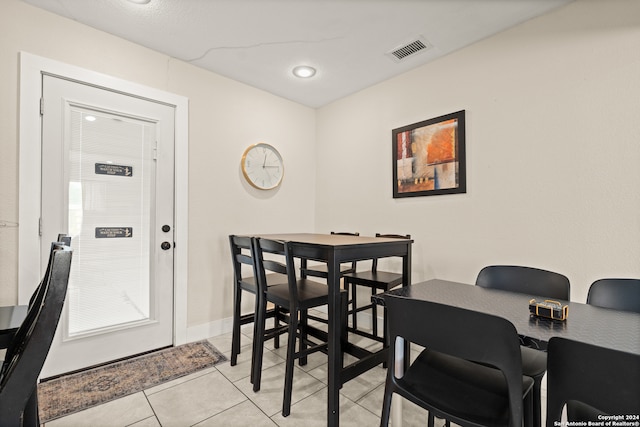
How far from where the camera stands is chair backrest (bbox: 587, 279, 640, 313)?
1.26m

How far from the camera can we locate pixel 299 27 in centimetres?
226

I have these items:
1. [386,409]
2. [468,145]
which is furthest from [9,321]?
[468,145]

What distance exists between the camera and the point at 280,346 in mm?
2732

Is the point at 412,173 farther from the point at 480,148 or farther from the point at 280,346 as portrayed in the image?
the point at 280,346

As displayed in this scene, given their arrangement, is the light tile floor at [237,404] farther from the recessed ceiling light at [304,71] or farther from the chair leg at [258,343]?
the recessed ceiling light at [304,71]

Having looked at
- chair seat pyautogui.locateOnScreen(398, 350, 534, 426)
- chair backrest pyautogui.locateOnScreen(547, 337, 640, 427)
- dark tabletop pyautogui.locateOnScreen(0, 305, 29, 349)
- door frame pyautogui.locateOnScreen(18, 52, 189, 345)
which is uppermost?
door frame pyautogui.locateOnScreen(18, 52, 189, 345)

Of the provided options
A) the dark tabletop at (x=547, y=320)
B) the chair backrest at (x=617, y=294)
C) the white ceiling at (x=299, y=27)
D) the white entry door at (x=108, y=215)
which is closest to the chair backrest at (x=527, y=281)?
the chair backrest at (x=617, y=294)

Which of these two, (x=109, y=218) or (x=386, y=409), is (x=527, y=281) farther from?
(x=109, y=218)

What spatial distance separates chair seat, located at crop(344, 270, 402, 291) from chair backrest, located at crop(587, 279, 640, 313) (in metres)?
1.20

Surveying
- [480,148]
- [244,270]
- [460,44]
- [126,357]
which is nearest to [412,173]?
[480,148]

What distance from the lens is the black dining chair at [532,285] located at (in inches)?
47.9

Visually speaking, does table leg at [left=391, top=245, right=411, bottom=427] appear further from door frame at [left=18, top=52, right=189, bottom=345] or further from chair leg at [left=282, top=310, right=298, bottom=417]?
door frame at [left=18, top=52, right=189, bottom=345]

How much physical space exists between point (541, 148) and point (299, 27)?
1963 mm

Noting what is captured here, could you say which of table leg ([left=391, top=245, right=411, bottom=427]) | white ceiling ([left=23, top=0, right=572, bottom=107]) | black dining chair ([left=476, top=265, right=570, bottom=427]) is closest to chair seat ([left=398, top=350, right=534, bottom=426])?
table leg ([left=391, top=245, right=411, bottom=427])
